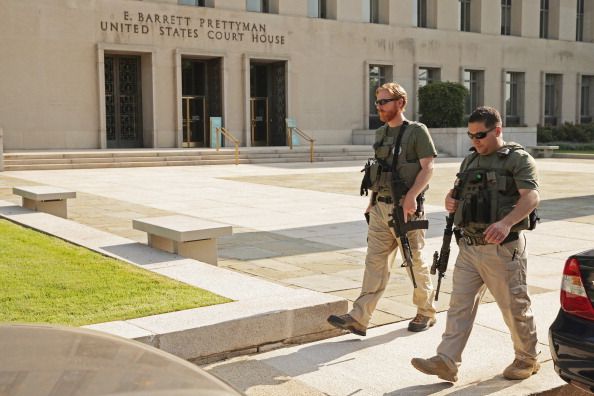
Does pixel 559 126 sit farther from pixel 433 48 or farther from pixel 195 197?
pixel 195 197

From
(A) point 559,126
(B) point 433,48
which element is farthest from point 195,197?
(A) point 559,126

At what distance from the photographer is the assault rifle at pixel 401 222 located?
535 centimetres

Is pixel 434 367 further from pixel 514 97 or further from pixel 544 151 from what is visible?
pixel 514 97

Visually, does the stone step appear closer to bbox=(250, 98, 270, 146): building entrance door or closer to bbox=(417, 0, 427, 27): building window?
bbox=(250, 98, 270, 146): building entrance door

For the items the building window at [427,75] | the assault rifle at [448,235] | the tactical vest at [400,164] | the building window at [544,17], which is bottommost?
the assault rifle at [448,235]

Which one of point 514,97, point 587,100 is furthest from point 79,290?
point 587,100

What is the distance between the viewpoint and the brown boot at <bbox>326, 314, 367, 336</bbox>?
5348mm

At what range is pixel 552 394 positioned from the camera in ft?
15.0

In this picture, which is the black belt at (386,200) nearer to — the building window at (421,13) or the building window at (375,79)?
the building window at (375,79)

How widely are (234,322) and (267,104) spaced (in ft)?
100

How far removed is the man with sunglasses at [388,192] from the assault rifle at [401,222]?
0.03 meters

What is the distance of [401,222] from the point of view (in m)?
5.34

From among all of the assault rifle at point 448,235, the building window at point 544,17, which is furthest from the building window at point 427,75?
the assault rifle at point 448,235

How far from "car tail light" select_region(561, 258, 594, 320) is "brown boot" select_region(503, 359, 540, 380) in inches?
26.6
